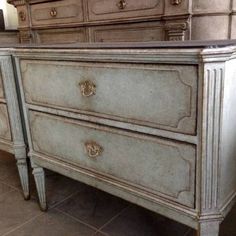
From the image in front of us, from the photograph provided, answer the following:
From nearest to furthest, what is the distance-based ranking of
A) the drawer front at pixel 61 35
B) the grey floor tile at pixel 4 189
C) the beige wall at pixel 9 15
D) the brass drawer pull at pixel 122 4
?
the brass drawer pull at pixel 122 4
the grey floor tile at pixel 4 189
the drawer front at pixel 61 35
the beige wall at pixel 9 15

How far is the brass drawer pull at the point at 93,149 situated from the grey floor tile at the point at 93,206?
0.40m

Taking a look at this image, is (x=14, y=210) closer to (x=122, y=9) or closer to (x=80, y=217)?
(x=80, y=217)

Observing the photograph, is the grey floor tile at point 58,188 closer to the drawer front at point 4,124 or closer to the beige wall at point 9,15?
the drawer front at point 4,124

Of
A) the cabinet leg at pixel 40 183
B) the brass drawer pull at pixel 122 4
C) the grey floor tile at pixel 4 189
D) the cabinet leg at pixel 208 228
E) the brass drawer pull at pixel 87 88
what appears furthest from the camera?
the grey floor tile at pixel 4 189

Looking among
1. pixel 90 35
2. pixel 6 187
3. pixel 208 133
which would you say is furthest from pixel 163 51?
pixel 6 187

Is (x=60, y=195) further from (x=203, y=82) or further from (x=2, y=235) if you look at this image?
(x=203, y=82)

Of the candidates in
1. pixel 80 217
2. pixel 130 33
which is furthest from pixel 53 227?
pixel 130 33

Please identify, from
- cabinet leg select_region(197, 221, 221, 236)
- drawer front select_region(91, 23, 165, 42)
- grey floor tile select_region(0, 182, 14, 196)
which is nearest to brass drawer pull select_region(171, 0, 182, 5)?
drawer front select_region(91, 23, 165, 42)

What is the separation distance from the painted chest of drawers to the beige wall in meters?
0.52

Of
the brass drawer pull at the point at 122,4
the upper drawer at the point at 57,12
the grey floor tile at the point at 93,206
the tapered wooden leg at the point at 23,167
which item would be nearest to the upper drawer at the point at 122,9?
the brass drawer pull at the point at 122,4

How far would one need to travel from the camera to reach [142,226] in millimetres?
1226

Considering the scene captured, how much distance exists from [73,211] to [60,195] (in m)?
0.17

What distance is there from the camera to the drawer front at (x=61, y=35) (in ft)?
5.55

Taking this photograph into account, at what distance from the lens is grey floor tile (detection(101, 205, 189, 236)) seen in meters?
1.19
